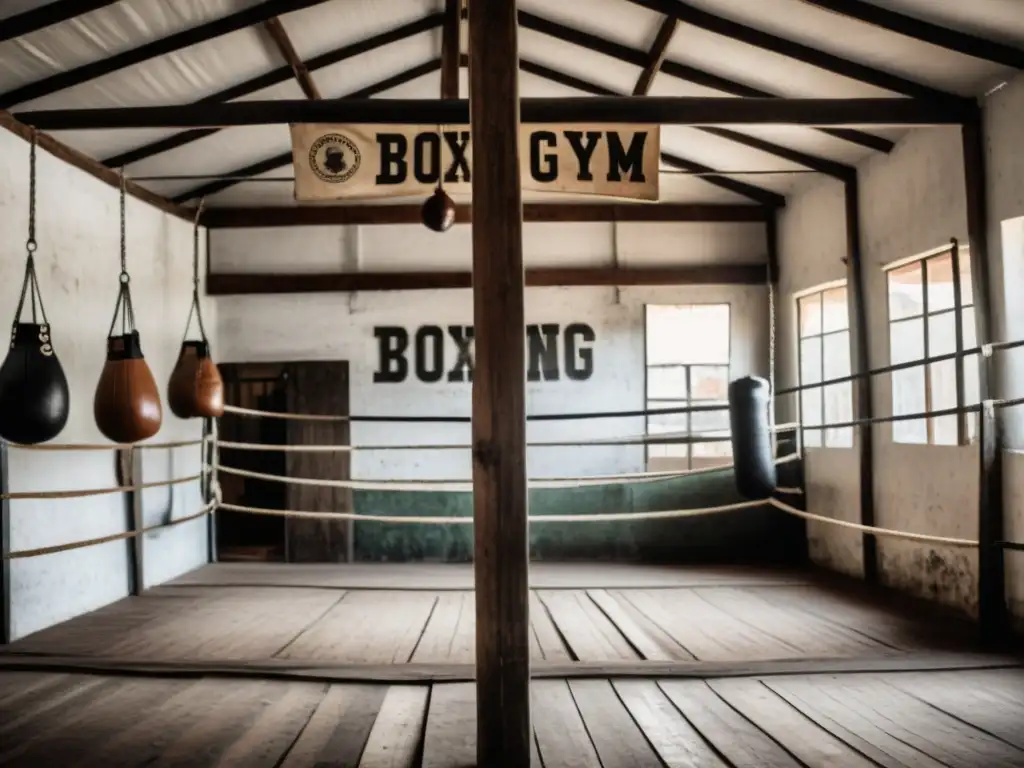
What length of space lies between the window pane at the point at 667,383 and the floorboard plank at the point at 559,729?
4.46m

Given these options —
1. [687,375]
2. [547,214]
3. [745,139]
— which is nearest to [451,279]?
[547,214]

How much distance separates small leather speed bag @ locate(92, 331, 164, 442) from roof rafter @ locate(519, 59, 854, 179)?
339 centimetres

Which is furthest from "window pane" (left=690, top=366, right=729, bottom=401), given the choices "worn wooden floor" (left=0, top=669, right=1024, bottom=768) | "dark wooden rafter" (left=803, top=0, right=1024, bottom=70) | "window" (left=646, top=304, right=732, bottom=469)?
"worn wooden floor" (left=0, top=669, right=1024, bottom=768)

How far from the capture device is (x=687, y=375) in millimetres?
7840

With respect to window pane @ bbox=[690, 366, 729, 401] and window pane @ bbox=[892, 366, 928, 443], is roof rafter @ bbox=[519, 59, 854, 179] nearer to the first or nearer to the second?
window pane @ bbox=[892, 366, 928, 443]

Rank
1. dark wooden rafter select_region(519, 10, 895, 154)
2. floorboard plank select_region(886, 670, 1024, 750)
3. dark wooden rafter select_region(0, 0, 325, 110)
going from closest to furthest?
1. floorboard plank select_region(886, 670, 1024, 750)
2. dark wooden rafter select_region(0, 0, 325, 110)
3. dark wooden rafter select_region(519, 10, 895, 154)

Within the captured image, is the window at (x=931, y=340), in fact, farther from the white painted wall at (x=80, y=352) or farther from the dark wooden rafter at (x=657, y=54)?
the white painted wall at (x=80, y=352)

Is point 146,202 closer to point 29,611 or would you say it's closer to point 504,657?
point 29,611

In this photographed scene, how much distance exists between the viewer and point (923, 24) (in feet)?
14.5

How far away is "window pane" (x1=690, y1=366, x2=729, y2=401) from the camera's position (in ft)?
25.5

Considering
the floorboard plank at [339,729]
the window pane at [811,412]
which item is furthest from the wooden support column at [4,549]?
the window pane at [811,412]

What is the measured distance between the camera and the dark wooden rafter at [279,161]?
641 centimetres

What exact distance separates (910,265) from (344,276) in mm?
4545

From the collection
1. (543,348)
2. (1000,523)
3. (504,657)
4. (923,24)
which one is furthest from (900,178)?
(504,657)
